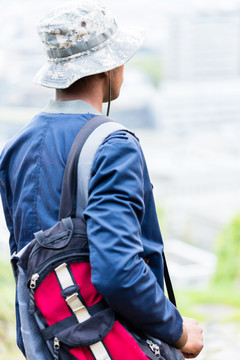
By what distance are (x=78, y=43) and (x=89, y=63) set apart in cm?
4

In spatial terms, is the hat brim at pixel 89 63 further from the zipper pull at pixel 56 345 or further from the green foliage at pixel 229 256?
the green foliage at pixel 229 256

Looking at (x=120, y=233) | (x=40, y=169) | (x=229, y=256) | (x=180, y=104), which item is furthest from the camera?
(x=180, y=104)

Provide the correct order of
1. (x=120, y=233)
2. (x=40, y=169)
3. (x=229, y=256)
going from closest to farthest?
1. (x=120, y=233)
2. (x=40, y=169)
3. (x=229, y=256)

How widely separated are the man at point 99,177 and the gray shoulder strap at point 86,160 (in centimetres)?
2

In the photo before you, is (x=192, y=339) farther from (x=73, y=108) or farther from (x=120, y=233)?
(x=73, y=108)

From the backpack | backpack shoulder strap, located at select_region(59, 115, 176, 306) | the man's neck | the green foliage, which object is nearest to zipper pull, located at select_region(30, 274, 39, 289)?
the backpack

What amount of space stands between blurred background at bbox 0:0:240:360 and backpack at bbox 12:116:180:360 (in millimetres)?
5633

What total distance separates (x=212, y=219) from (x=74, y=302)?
42.9ft

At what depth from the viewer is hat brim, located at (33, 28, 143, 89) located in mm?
938

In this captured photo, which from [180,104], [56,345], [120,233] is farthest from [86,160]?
[180,104]

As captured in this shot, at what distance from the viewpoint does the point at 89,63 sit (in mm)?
940

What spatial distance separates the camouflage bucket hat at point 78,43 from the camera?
0.93m

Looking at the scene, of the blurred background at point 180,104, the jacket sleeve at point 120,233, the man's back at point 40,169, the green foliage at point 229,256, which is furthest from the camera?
the blurred background at point 180,104

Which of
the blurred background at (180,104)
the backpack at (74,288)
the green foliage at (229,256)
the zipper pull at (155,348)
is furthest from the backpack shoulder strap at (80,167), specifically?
the blurred background at (180,104)
